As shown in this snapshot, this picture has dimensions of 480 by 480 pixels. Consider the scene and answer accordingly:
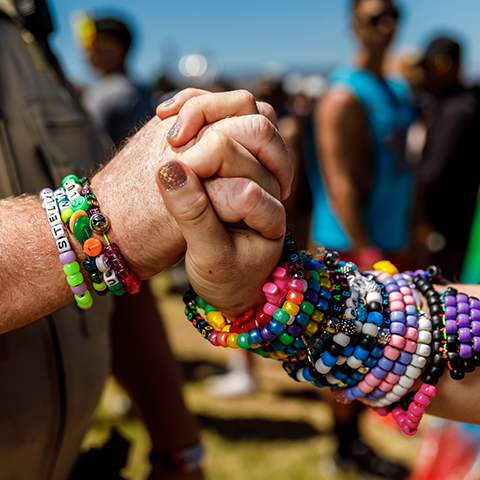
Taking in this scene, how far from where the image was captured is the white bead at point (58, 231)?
71 centimetres

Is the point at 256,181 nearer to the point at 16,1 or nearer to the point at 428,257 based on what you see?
the point at 16,1

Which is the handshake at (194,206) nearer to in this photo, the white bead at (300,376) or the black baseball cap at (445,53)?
the white bead at (300,376)

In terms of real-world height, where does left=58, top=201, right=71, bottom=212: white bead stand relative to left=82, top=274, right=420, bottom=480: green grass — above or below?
above

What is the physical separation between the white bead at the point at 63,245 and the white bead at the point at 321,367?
496 millimetres

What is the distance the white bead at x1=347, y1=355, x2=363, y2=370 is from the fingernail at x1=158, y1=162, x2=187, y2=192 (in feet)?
1.55

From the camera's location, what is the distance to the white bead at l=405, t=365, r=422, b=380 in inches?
32.7

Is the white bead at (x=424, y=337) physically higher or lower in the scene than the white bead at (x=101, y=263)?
lower

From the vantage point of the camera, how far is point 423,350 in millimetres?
831

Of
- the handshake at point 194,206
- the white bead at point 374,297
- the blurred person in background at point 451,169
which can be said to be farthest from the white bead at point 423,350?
the blurred person in background at point 451,169

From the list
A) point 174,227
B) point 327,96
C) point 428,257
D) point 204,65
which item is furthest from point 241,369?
point 204,65

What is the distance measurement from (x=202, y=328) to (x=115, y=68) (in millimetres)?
3867

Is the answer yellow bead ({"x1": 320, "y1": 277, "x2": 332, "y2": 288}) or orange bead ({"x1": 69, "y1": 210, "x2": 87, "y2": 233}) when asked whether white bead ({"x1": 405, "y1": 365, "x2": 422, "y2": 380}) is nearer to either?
yellow bead ({"x1": 320, "y1": 277, "x2": 332, "y2": 288})

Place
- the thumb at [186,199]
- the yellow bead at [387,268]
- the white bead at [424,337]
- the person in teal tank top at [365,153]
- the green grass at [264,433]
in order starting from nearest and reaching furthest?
the thumb at [186,199], the white bead at [424,337], the yellow bead at [387,268], the person in teal tank top at [365,153], the green grass at [264,433]

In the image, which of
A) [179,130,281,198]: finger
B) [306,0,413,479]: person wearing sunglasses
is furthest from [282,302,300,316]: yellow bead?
[306,0,413,479]: person wearing sunglasses
